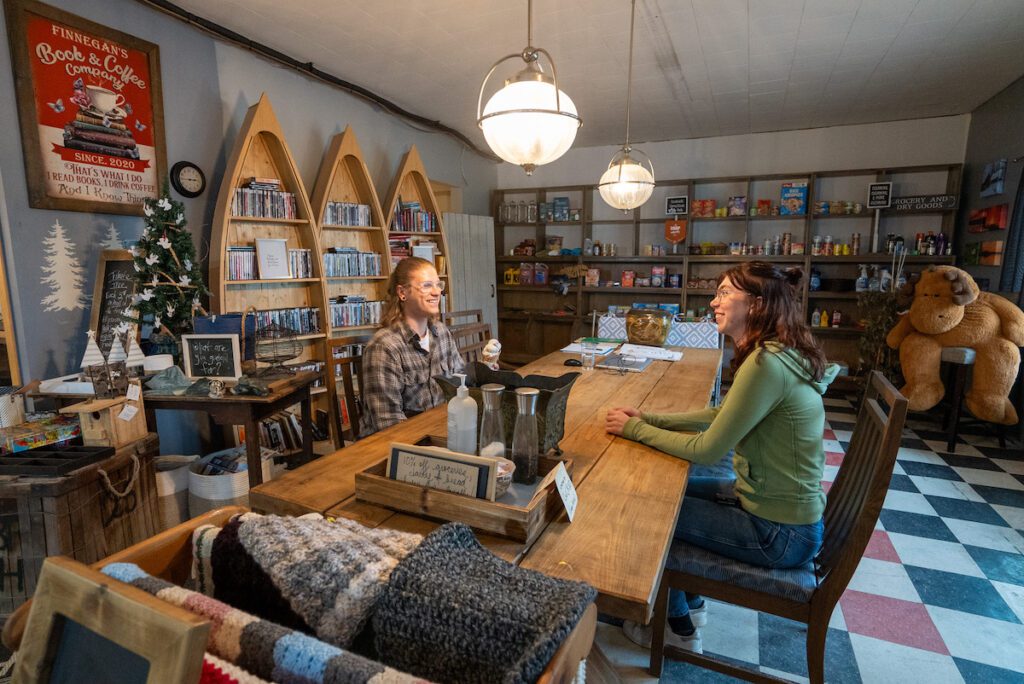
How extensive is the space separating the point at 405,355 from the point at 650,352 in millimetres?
1547

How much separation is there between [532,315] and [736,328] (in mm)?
4937

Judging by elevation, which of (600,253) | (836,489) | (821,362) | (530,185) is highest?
(530,185)

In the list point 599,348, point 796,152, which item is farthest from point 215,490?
point 796,152

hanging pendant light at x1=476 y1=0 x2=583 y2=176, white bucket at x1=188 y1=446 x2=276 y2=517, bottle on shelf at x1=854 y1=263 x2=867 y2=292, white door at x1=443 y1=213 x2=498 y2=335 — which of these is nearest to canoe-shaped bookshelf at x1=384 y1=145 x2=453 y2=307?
white door at x1=443 y1=213 x2=498 y2=335

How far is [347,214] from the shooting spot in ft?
13.3

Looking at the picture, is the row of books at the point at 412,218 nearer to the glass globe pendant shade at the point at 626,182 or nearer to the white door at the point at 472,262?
the white door at the point at 472,262

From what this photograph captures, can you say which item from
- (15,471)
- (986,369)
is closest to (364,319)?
(15,471)

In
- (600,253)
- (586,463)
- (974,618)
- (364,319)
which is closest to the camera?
(586,463)

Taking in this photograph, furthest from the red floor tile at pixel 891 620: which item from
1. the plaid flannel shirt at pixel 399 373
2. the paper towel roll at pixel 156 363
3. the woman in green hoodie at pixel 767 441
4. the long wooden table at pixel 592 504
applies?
the paper towel roll at pixel 156 363

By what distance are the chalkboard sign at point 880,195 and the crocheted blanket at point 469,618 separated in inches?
232

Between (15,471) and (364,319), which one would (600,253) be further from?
(15,471)

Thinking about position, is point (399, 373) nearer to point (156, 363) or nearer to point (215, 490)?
point (215, 490)

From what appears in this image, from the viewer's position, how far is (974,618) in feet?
6.48

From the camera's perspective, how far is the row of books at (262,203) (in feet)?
10.6
